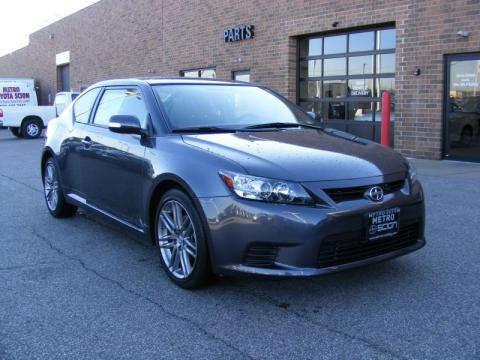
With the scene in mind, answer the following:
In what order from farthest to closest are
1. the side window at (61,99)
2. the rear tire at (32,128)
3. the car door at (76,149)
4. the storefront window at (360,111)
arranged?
the side window at (61,99) → the rear tire at (32,128) → the storefront window at (360,111) → the car door at (76,149)

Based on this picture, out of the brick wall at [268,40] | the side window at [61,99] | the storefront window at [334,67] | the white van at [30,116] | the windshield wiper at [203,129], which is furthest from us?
the side window at [61,99]

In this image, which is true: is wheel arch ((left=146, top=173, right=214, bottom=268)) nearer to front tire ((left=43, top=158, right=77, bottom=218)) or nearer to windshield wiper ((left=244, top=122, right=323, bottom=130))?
windshield wiper ((left=244, top=122, right=323, bottom=130))

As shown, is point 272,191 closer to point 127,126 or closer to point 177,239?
point 177,239

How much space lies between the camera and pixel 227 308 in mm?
3799

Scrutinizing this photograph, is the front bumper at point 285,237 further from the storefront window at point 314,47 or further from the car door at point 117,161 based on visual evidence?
the storefront window at point 314,47

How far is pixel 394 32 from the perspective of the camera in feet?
42.9

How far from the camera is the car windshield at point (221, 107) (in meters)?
4.73

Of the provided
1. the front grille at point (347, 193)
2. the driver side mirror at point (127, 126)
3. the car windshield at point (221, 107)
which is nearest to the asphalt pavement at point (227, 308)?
the front grille at point (347, 193)

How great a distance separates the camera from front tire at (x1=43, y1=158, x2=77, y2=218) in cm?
649

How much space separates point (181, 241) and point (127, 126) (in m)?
1.11

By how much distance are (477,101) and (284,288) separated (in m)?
8.66

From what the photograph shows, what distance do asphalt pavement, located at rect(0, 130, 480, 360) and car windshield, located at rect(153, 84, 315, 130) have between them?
131 cm

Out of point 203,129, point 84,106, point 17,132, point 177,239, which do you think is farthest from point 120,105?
point 17,132

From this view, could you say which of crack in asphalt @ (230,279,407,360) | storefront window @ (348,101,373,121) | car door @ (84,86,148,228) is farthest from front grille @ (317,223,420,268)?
storefront window @ (348,101,373,121)
